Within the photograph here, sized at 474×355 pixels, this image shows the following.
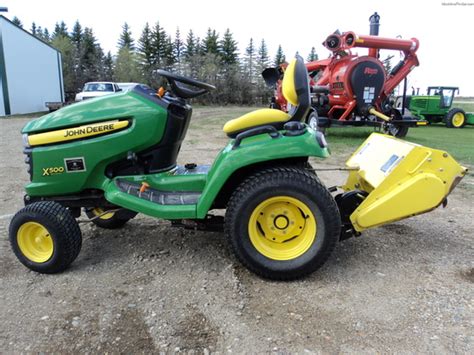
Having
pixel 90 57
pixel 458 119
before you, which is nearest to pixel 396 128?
pixel 458 119

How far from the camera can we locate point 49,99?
2311 centimetres

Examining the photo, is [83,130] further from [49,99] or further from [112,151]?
[49,99]

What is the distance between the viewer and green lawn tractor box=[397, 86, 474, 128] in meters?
16.7

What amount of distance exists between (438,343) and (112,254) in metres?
2.28

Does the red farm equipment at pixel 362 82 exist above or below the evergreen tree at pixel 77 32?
below

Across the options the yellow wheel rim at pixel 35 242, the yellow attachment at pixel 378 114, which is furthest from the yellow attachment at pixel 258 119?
the yellow attachment at pixel 378 114

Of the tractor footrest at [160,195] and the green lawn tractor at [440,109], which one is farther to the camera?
the green lawn tractor at [440,109]

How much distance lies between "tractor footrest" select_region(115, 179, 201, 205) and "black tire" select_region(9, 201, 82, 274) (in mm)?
425

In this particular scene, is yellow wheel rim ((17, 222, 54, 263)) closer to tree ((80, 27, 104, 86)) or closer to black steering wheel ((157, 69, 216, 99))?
black steering wheel ((157, 69, 216, 99))

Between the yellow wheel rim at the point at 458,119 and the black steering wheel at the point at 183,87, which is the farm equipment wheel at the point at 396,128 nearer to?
the yellow wheel rim at the point at 458,119

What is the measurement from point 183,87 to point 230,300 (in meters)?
1.54

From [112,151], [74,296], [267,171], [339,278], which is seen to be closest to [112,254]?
[74,296]

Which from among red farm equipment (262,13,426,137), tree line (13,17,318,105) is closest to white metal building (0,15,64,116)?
tree line (13,17,318,105)

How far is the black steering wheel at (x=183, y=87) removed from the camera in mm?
2779
